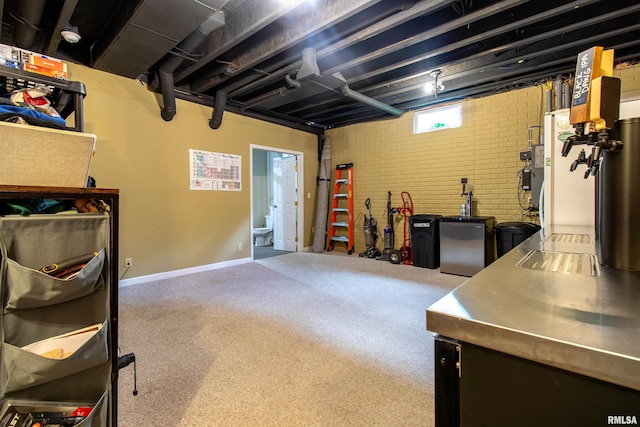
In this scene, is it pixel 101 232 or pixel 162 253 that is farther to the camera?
pixel 162 253

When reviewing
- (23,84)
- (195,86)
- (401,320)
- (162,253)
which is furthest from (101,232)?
(195,86)

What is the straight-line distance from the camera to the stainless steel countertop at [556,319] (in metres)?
0.44

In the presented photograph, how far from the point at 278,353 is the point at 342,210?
453 centimetres

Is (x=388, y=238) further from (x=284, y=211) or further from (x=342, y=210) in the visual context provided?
(x=284, y=211)

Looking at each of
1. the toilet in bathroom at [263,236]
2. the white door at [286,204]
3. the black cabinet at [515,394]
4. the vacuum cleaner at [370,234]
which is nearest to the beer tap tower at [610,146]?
the black cabinet at [515,394]

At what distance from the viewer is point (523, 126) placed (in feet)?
14.3

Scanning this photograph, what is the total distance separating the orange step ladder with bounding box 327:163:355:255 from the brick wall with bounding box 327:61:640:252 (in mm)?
153

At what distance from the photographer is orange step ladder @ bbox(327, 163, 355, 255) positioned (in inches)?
250

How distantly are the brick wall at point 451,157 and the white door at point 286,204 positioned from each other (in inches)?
48.6

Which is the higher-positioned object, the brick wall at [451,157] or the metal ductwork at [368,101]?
the metal ductwork at [368,101]

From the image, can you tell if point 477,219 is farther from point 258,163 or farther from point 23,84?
A: point 258,163

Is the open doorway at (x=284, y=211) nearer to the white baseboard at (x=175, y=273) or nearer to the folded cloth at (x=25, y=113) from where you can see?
the white baseboard at (x=175, y=273)

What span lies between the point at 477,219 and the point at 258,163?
6.14m

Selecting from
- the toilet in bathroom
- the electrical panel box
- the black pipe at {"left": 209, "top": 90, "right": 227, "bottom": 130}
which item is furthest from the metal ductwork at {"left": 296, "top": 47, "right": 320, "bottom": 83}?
the toilet in bathroom
